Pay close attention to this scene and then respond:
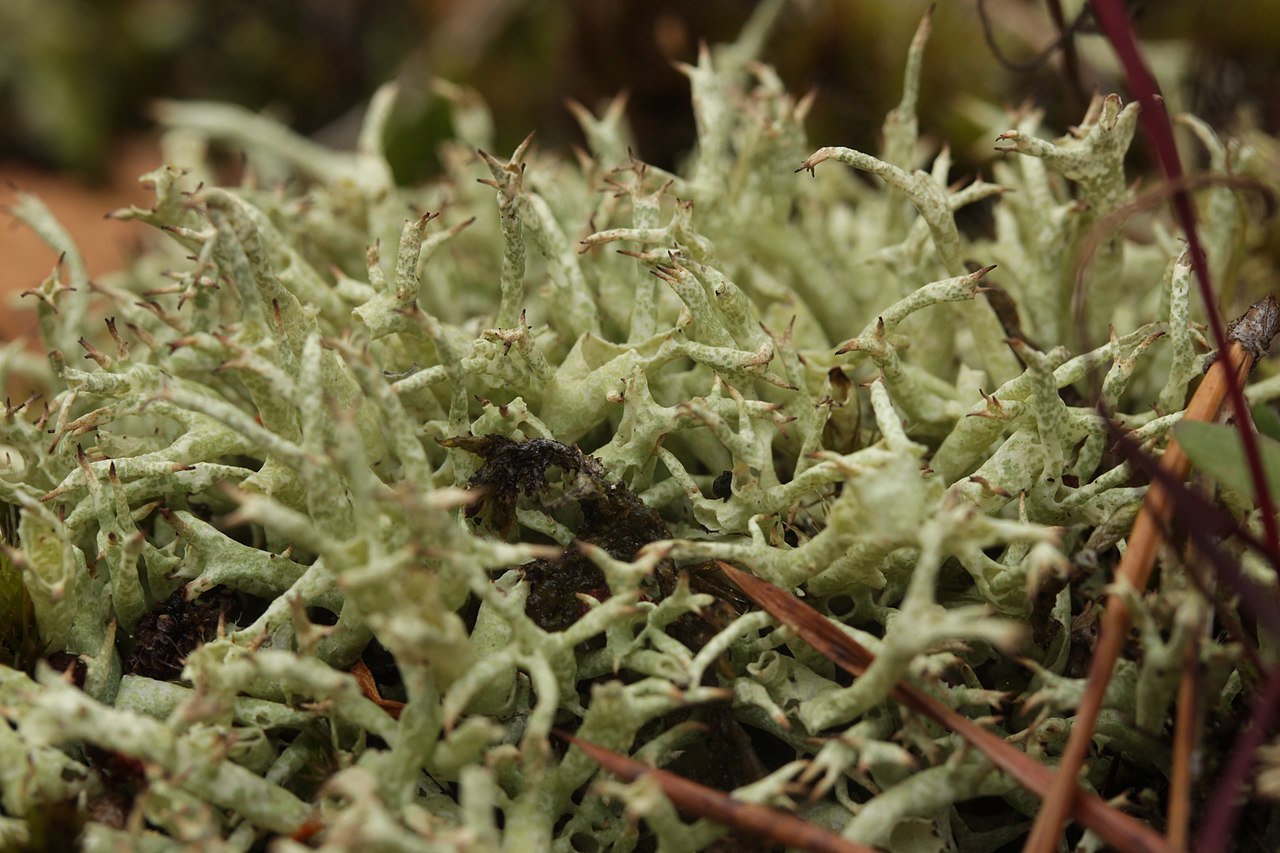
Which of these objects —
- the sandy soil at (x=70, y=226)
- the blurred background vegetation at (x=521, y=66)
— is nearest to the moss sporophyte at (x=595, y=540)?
the blurred background vegetation at (x=521, y=66)

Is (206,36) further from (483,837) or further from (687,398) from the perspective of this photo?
(483,837)

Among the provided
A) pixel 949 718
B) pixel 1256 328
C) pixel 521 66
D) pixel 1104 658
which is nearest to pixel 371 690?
pixel 949 718

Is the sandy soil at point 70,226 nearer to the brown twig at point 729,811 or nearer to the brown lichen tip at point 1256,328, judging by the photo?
the brown twig at point 729,811

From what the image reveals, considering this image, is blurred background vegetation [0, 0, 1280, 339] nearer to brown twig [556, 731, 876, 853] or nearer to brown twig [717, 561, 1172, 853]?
brown twig [717, 561, 1172, 853]

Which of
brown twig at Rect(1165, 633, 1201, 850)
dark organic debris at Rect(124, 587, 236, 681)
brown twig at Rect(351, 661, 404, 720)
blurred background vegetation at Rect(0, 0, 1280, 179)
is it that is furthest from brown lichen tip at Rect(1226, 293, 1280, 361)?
dark organic debris at Rect(124, 587, 236, 681)

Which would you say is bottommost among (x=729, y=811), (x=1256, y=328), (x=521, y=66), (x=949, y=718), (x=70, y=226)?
(x=729, y=811)

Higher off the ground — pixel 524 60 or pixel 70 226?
pixel 524 60

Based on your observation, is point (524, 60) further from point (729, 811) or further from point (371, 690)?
point (729, 811)
